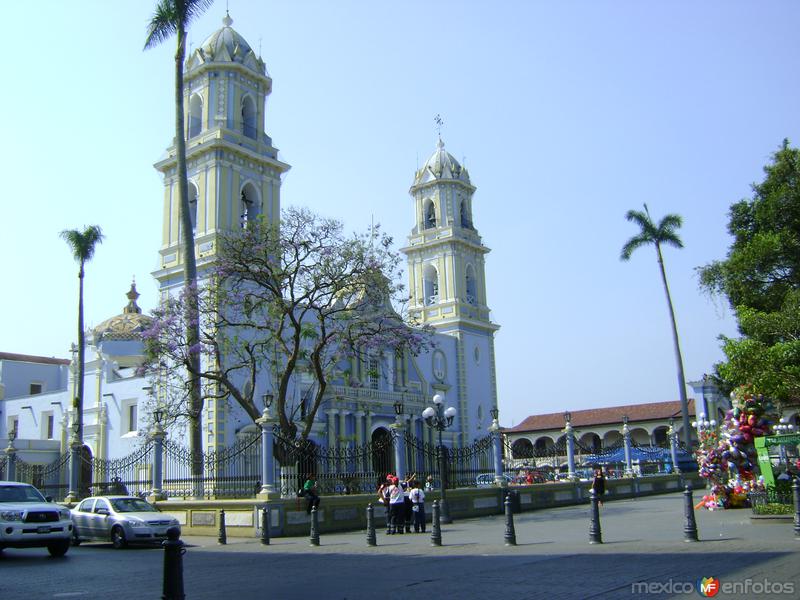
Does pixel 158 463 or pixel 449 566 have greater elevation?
pixel 158 463

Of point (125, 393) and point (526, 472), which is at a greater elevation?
point (125, 393)

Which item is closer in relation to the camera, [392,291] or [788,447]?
[788,447]

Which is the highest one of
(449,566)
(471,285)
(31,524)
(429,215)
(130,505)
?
(429,215)

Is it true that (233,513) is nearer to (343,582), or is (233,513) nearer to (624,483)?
(343,582)

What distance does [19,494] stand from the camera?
1691cm

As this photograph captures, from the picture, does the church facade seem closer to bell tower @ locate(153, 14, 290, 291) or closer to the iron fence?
bell tower @ locate(153, 14, 290, 291)

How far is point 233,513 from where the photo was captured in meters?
20.7

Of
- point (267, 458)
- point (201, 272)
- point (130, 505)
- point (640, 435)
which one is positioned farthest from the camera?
point (640, 435)

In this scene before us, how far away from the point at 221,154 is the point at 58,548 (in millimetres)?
22909

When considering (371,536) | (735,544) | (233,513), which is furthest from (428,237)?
(735,544)

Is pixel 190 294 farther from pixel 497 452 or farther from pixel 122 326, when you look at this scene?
pixel 122 326

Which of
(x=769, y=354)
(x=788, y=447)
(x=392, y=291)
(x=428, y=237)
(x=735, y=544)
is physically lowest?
(x=735, y=544)

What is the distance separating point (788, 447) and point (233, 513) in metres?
13.6

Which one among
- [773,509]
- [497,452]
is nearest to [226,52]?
[497,452]
